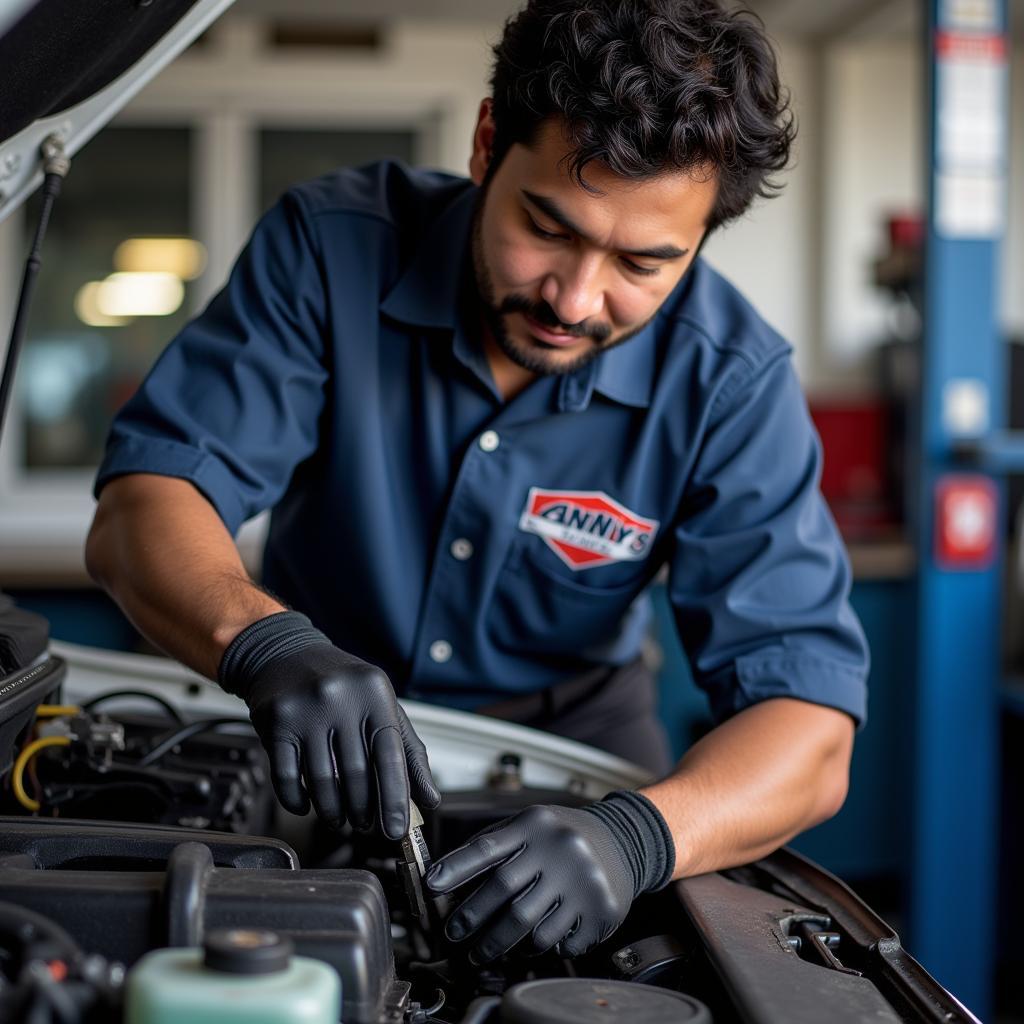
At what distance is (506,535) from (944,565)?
1.57 meters

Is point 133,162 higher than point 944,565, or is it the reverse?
point 133,162

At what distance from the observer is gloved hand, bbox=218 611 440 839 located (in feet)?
2.89

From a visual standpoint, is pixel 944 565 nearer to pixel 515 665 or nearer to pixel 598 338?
pixel 515 665

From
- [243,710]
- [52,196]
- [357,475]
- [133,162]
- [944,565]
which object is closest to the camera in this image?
[52,196]

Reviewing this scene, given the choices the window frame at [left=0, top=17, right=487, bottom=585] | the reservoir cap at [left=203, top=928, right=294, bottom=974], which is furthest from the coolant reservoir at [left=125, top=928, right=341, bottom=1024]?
the window frame at [left=0, top=17, right=487, bottom=585]

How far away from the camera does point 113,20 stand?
103 cm

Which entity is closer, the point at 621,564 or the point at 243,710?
the point at 243,710

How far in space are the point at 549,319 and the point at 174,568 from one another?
43cm

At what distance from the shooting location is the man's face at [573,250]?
1123mm

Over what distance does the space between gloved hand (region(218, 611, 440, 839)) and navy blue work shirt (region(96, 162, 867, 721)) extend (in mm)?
413

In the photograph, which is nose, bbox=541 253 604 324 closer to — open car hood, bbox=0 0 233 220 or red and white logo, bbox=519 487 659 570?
red and white logo, bbox=519 487 659 570

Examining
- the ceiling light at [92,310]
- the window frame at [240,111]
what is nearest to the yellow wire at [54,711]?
the window frame at [240,111]

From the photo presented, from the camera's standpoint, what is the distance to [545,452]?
4.54 feet

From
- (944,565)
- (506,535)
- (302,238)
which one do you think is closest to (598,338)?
(506,535)
